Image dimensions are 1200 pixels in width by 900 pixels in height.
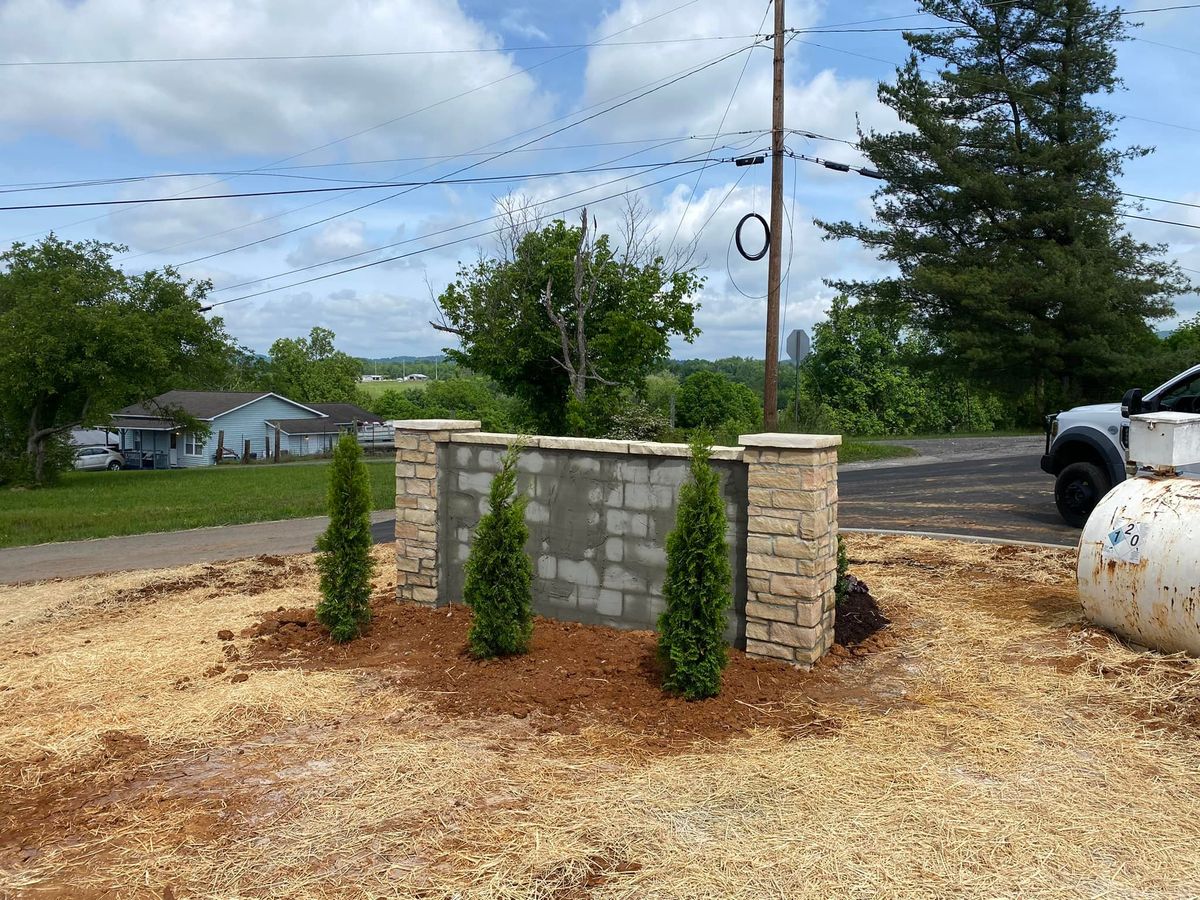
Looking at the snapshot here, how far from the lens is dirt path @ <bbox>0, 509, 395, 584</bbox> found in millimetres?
11781

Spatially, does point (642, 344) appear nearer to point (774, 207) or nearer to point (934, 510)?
point (774, 207)

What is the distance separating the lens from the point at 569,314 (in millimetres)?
33406

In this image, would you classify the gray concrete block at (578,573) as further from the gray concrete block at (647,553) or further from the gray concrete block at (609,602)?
the gray concrete block at (647,553)

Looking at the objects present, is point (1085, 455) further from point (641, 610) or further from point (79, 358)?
point (79, 358)

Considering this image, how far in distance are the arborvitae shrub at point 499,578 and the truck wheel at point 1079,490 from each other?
902 cm

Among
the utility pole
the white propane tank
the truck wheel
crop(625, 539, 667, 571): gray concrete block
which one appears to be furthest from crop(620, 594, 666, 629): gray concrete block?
the utility pole

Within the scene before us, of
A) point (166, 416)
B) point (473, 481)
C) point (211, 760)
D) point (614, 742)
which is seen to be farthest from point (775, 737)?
point (166, 416)

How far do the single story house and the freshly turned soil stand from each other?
50899mm

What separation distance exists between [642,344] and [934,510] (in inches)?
750

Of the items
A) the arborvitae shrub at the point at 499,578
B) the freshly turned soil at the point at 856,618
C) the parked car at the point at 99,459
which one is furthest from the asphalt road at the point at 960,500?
the parked car at the point at 99,459

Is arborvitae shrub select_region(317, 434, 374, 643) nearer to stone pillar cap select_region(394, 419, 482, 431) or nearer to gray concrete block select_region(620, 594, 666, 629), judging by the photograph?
stone pillar cap select_region(394, 419, 482, 431)

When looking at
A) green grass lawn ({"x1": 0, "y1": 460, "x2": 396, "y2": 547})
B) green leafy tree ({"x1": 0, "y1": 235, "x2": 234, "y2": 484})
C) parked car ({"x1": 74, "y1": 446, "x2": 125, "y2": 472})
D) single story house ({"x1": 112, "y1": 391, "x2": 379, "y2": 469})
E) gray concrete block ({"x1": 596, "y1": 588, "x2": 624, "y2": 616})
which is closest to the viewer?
gray concrete block ({"x1": 596, "y1": 588, "x2": 624, "y2": 616})

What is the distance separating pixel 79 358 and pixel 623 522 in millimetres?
30385

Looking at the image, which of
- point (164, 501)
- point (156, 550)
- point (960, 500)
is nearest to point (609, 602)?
point (156, 550)
